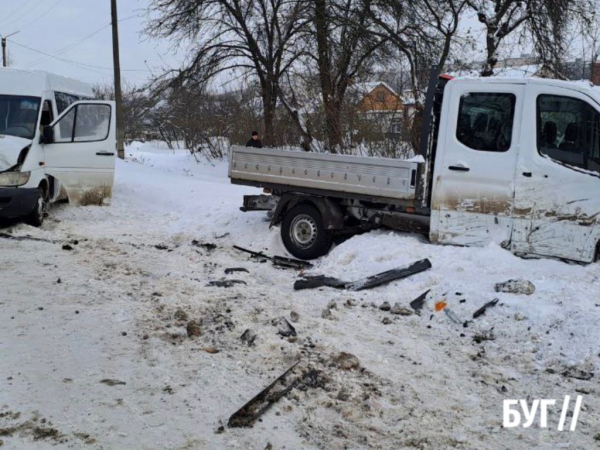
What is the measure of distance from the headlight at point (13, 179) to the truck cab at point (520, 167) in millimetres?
6438

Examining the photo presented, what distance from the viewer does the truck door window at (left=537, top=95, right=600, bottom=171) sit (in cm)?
636

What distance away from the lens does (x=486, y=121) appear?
6.88 meters

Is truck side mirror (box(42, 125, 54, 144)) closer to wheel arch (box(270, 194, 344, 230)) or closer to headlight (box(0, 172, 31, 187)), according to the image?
headlight (box(0, 172, 31, 187))

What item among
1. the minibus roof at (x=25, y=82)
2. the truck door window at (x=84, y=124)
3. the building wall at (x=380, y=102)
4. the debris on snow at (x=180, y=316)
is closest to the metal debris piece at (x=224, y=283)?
the debris on snow at (x=180, y=316)

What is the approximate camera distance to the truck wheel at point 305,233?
8.13 metres

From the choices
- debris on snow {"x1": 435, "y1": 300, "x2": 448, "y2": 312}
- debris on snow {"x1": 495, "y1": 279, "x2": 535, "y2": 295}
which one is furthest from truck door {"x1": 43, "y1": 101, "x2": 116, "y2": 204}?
debris on snow {"x1": 495, "y1": 279, "x2": 535, "y2": 295}

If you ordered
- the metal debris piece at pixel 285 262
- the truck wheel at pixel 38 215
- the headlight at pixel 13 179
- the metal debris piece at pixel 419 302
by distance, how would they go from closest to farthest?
1. the metal debris piece at pixel 419 302
2. the metal debris piece at pixel 285 262
3. the headlight at pixel 13 179
4. the truck wheel at pixel 38 215

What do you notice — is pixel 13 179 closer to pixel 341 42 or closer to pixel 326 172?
pixel 326 172

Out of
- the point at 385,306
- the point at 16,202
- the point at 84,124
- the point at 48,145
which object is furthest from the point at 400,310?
the point at 84,124

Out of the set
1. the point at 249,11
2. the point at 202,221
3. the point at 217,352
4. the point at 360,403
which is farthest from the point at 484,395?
the point at 249,11

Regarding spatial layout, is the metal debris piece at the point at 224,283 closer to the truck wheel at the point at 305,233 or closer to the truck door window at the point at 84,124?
the truck wheel at the point at 305,233

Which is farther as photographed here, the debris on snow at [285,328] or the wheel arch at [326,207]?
the wheel arch at [326,207]

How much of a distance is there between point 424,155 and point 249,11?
51.8 feet

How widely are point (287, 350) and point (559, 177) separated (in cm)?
382
